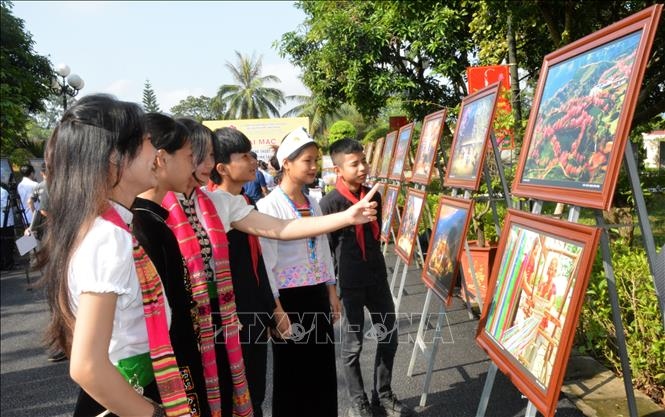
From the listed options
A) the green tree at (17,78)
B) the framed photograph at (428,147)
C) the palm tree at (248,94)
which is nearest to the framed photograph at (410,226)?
the framed photograph at (428,147)

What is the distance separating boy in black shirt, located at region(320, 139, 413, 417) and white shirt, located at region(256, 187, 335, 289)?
0.46 meters

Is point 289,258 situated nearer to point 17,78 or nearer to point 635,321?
point 635,321

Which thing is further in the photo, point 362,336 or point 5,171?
point 5,171

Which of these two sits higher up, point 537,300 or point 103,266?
point 103,266

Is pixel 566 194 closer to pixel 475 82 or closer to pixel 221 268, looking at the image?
pixel 221 268

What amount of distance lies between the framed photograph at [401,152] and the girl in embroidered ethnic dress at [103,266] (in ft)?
15.2

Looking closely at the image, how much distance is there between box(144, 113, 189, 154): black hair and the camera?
6.11 ft

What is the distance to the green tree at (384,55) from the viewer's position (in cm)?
1169

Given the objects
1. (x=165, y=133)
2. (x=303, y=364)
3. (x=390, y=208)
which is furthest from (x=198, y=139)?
(x=390, y=208)

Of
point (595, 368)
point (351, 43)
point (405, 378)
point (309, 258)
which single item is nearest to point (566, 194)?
point (309, 258)

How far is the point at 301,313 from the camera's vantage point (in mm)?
2885

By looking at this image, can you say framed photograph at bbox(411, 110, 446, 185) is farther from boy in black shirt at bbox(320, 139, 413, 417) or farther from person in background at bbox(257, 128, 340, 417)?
person in background at bbox(257, 128, 340, 417)

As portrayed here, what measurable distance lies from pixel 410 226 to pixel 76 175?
141 inches

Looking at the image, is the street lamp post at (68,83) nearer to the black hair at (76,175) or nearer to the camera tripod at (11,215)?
the camera tripod at (11,215)
